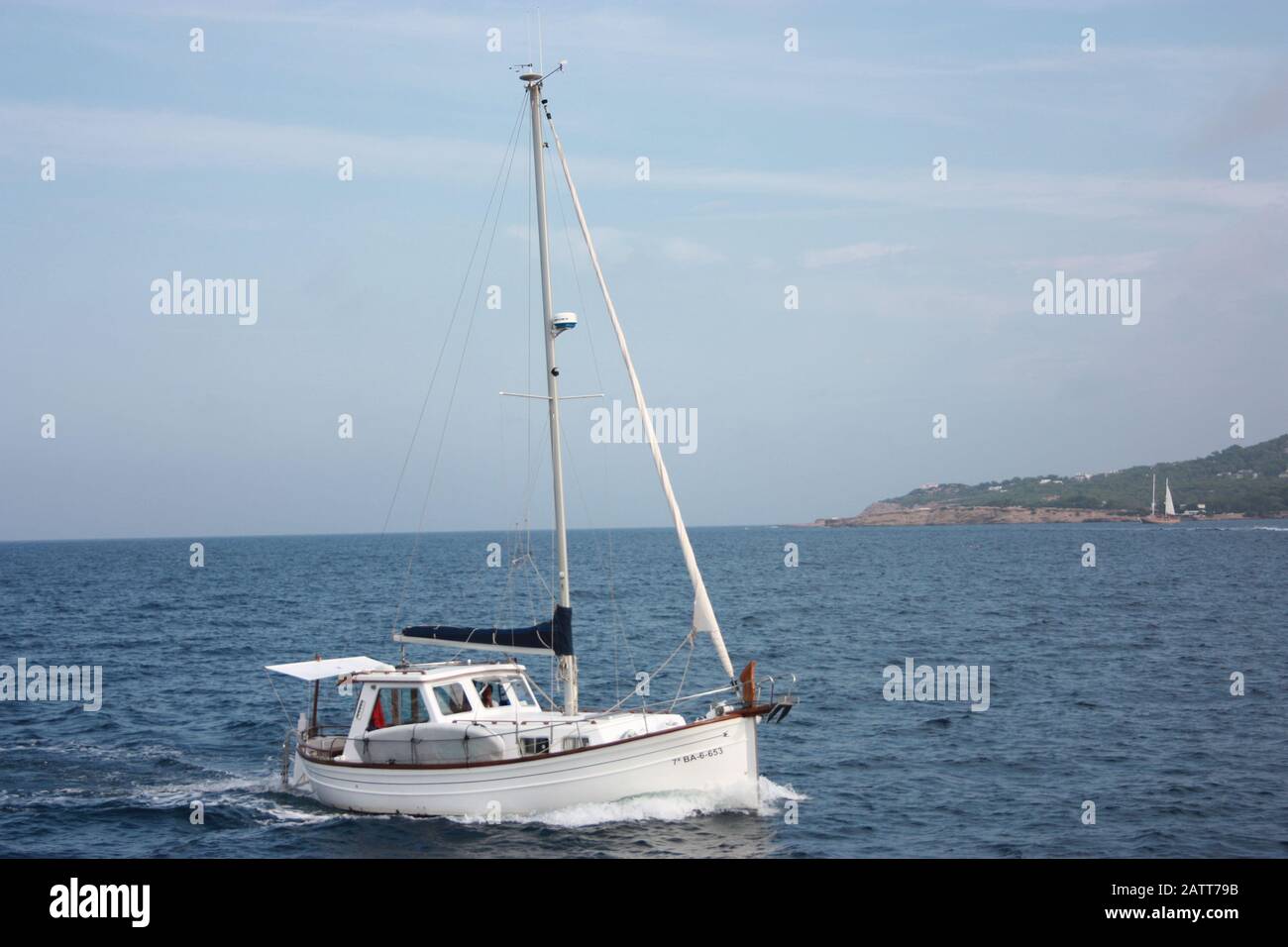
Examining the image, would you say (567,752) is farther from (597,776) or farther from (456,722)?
(456,722)

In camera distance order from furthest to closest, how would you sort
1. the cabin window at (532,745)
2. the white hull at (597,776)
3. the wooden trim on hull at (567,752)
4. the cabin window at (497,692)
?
1. the cabin window at (497,692)
2. the cabin window at (532,745)
3. the white hull at (597,776)
4. the wooden trim on hull at (567,752)

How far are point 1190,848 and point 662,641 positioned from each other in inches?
1262

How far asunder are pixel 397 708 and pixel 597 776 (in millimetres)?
4822

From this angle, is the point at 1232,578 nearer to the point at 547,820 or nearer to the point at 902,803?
the point at 902,803

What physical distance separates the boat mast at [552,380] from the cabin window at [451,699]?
2.10 m

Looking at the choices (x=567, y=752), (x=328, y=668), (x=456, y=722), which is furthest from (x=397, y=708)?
(x=567, y=752)

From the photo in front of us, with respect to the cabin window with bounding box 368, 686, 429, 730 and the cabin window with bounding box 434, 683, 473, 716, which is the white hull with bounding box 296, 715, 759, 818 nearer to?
the cabin window with bounding box 368, 686, 429, 730

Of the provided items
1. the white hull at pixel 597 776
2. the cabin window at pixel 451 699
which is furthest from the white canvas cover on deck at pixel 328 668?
the white hull at pixel 597 776

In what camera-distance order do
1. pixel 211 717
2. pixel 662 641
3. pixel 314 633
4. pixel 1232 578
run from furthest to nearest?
pixel 1232 578, pixel 314 633, pixel 662 641, pixel 211 717

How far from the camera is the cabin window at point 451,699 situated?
24.0 metres

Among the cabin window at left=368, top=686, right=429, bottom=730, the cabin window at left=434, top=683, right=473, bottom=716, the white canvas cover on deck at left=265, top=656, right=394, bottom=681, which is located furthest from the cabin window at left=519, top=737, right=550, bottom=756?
the white canvas cover on deck at left=265, top=656, right=394, bottom=681

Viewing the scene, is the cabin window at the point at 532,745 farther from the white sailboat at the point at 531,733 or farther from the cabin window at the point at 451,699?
the cabin window at the point at 451,699
